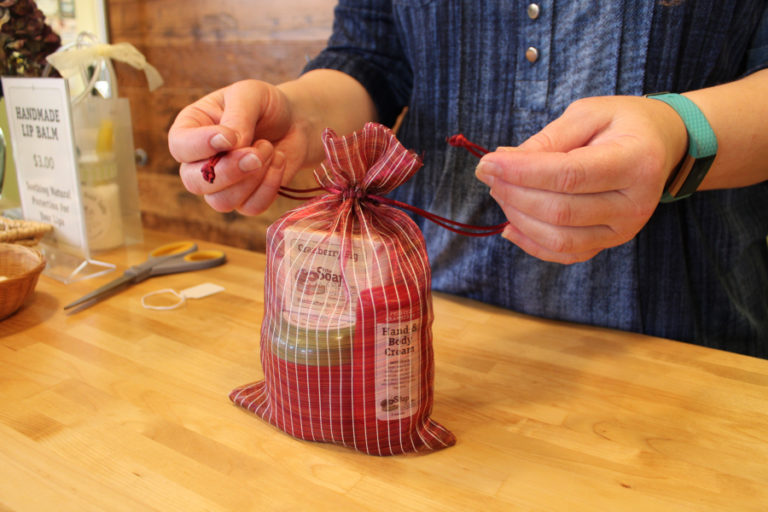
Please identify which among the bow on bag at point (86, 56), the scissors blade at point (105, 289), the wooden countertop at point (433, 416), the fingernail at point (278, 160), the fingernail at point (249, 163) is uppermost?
the bow on bag at point (86, 56)

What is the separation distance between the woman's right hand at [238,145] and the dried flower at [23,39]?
56 centimetres

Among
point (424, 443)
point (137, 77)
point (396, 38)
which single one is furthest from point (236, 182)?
point (137, 77)

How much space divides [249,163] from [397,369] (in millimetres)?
239

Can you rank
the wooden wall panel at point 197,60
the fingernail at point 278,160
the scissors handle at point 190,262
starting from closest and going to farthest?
1. the fingernail at point 278,160
2. the scissors handle at point 190,262
3. the wooden wall panel at point 197,60

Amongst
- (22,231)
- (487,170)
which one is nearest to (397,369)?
(487,170)

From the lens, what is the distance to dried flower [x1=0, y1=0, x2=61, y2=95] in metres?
0.94

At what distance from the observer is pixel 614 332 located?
0.74 metres

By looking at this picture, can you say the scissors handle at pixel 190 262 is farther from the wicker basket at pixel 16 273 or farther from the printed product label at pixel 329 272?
the printed product label at pixel 329 272

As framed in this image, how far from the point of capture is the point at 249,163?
1.77ft

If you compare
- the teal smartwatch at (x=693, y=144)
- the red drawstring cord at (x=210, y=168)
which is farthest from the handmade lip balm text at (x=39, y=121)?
the teal smartwatch at (x=693, y=144)

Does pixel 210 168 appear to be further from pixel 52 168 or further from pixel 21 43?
pixel 21 43

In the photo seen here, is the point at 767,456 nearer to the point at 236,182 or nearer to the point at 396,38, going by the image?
the point at 236,182

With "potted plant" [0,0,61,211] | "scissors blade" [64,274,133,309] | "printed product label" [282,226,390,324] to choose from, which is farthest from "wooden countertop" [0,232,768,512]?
"potted plant" [0,0,61,211]

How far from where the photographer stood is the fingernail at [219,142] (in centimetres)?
52
